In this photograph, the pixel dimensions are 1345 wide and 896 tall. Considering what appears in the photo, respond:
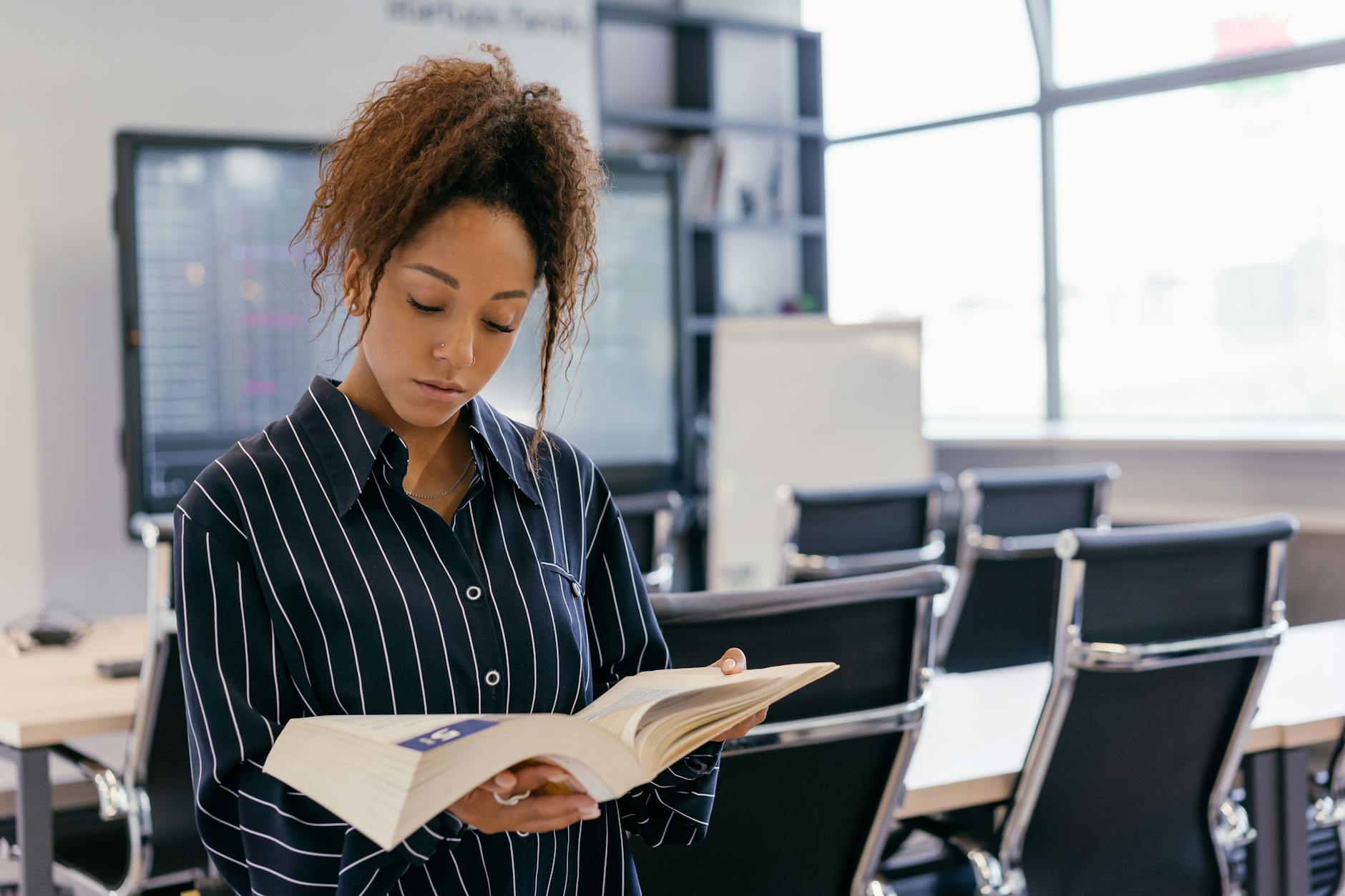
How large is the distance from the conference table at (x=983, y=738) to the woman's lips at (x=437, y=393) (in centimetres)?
91

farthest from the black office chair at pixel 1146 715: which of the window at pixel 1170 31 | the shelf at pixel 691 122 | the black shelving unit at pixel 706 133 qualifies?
the shelf at pixel 691 122

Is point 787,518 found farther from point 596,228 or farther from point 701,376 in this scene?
point 701,376

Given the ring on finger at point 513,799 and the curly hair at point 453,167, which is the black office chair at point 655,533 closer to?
the curly hair at point 453,167

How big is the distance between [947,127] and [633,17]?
1509 mm

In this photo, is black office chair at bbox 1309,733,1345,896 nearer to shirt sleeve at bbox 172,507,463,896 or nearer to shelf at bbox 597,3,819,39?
shirt sleeve at bbox 172,507,463,896

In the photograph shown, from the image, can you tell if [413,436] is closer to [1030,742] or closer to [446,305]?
[446,305]

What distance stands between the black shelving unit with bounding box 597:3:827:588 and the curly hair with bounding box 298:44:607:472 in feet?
14.6

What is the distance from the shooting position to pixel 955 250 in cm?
591

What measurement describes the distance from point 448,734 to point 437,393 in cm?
32

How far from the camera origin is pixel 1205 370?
5.02 meters

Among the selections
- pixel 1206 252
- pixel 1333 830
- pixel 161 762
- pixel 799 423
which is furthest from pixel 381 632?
pixel 1206 252

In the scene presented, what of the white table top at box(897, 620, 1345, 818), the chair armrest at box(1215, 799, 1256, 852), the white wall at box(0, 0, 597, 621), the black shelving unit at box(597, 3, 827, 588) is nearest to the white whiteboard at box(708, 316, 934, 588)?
the black shelving unit at box(597, 3, 827, 588)

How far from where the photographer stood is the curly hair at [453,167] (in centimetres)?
102

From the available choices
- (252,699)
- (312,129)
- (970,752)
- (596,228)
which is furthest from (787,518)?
(312,129)
